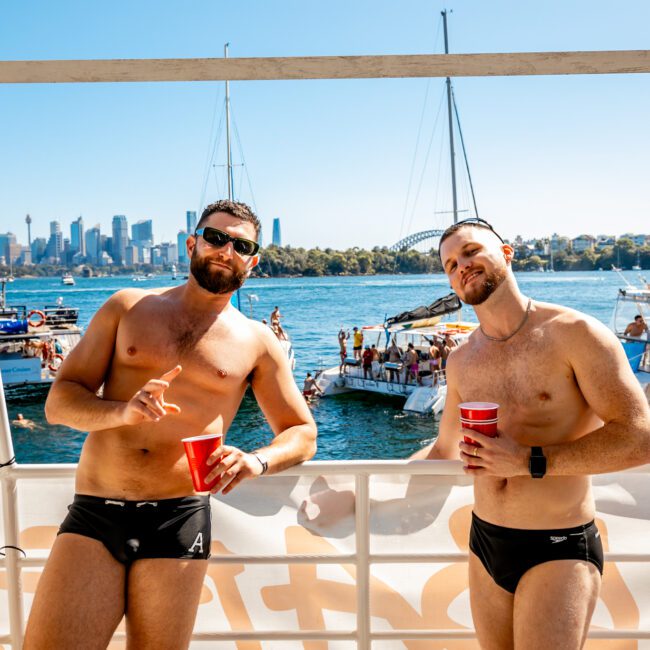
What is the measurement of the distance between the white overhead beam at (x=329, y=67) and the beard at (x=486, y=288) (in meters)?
0.57

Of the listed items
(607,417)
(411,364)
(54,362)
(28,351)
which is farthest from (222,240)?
(28,351)

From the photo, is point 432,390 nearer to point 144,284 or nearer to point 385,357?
point 385,357

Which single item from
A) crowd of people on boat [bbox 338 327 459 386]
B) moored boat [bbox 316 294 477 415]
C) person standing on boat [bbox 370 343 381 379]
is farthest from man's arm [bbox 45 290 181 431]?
person standing on boat [bbox 370 343 381 379]

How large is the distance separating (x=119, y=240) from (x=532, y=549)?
4039 inches

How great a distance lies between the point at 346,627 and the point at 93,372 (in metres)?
1.23

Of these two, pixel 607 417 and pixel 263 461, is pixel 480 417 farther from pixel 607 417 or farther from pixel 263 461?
pixel 263 461

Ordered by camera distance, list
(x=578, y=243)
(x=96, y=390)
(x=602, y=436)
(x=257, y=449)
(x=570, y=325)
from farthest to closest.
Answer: (x=578, y=243)
(x=96, y=390)
(x=257, y=449)
(x=570, y=325)
(x=602, y=436)

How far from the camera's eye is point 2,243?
92062 millimetres

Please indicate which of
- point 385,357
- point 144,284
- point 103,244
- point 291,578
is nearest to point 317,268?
point 103,244

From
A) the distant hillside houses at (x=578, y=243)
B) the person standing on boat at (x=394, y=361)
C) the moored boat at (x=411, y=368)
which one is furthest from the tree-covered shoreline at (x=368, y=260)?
the person standing on boat at (x=394, y=361)

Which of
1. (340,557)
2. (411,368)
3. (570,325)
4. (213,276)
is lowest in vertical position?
(411,368)

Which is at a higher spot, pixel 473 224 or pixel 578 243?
pixel 578 243

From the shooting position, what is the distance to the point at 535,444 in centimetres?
172

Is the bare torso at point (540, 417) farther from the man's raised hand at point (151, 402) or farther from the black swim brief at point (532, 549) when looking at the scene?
the man's raised hand at point (151, 402)
